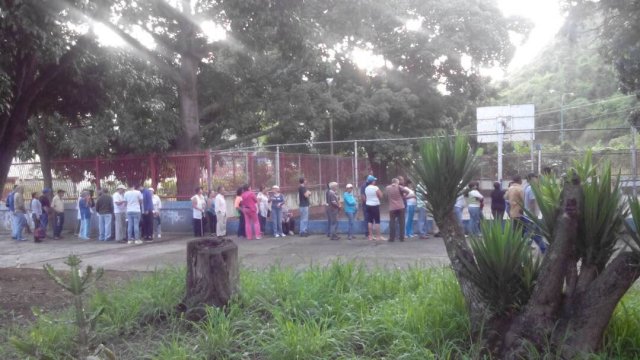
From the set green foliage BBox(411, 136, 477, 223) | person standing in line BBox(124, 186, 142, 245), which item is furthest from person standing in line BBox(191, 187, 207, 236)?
green foliage BBox(411, 136, 477, 223)

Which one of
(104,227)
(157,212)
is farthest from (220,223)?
(104,227)

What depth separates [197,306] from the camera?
17.3 ft

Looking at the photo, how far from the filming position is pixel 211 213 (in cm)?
1677

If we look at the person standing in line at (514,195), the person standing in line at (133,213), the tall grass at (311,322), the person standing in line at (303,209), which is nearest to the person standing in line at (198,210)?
the person standing in line at (133,213)

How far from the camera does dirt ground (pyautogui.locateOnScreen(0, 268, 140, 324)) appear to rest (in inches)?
254

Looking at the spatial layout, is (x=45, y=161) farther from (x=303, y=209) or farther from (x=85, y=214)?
(x=303, y=209)

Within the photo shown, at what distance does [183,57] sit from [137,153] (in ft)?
12.1

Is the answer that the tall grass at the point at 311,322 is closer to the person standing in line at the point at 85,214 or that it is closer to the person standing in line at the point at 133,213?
the person standing in line at the point at 133,213

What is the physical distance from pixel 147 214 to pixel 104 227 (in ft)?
5.21

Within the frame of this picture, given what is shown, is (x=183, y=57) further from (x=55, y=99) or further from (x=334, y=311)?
(x=334, y=311)

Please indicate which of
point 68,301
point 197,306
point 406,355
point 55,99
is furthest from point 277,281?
point 55,99

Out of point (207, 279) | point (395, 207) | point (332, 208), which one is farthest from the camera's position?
point (332, 208)

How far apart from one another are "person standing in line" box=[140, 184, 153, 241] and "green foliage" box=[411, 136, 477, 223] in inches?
504

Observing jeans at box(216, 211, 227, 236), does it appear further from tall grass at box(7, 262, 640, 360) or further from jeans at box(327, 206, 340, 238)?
tall grass at box(7, 262, 640, 360)
